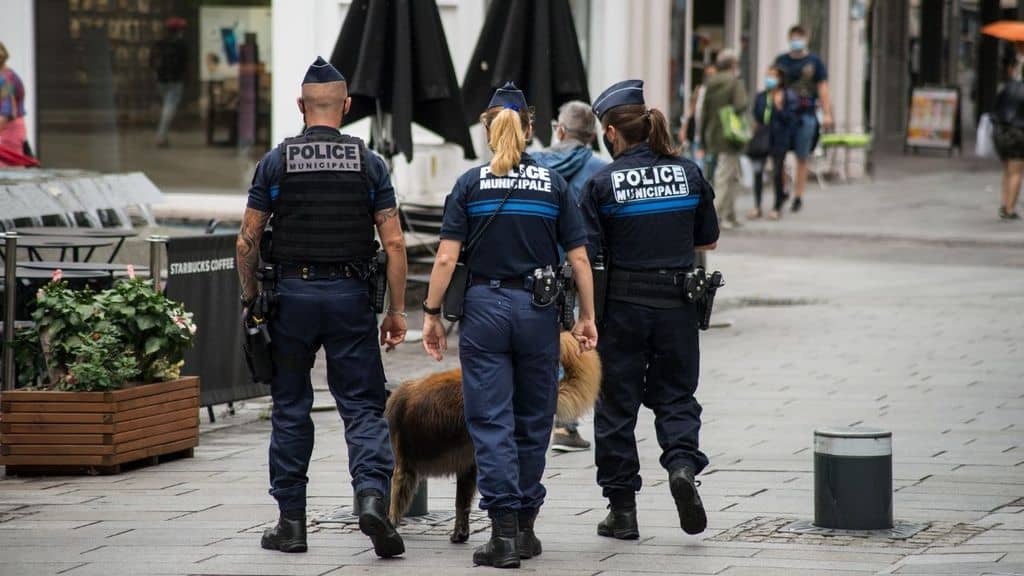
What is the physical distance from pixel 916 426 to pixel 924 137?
74.9ft

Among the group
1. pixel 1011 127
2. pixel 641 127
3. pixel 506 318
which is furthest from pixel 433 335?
pixel 1011 127

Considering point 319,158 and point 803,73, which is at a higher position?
point 803,73

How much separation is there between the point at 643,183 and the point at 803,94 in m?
16.0

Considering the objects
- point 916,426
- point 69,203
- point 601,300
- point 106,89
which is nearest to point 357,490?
point 601,300

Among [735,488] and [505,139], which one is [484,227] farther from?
[735,488]

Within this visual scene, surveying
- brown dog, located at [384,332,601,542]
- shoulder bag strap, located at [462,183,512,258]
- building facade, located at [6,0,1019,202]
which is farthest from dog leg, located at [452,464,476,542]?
building facade, located at [6,0,1019,202]

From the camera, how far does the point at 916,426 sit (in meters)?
9.70

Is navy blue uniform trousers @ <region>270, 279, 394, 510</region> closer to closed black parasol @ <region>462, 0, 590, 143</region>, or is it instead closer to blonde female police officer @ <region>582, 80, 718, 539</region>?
blonde female police officer @ <region>582, 80, 718, 539</region>

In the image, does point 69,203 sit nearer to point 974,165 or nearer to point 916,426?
point 916,426

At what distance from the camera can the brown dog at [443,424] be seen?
22.6ft

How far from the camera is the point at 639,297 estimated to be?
23.1ft

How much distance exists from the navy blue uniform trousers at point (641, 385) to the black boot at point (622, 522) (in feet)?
0.22

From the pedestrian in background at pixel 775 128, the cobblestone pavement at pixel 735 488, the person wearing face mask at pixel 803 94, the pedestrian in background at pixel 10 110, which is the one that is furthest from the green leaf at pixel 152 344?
the person wearing face mask at pixel 803 94

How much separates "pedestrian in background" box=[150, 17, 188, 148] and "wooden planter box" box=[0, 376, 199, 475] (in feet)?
37.6
